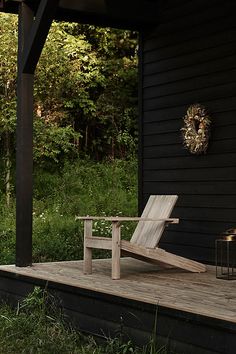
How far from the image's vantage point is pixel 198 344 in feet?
12.0

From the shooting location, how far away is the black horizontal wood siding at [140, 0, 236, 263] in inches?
238

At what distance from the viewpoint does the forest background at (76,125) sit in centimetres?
1103

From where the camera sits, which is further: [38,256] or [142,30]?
[38,256]

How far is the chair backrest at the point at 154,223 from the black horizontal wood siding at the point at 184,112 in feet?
1.77

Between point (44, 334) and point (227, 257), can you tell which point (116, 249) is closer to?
point (44, 334)

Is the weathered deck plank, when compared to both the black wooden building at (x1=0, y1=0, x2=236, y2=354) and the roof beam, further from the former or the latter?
the roof beam

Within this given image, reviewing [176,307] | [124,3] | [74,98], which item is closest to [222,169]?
[124,3]

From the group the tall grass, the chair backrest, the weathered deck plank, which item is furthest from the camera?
the tall grass

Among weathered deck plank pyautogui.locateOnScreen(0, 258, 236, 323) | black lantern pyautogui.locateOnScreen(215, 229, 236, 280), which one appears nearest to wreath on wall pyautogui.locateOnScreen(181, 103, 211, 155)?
black lantern pyautogui.locateOnScreen(215, 229, 236, 280)

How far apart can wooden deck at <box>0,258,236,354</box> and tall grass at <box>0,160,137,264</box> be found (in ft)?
6.37

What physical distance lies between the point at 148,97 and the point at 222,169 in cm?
146

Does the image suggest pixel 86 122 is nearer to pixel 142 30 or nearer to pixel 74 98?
pixel 74 98

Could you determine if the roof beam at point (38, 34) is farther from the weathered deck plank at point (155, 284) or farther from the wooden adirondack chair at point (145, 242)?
the weathered deck plank at point (155, 284)

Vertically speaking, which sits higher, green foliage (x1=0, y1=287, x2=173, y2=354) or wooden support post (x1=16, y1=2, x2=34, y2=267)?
wooden support post (x1=16, y1=2, x2=34, y2=267)
